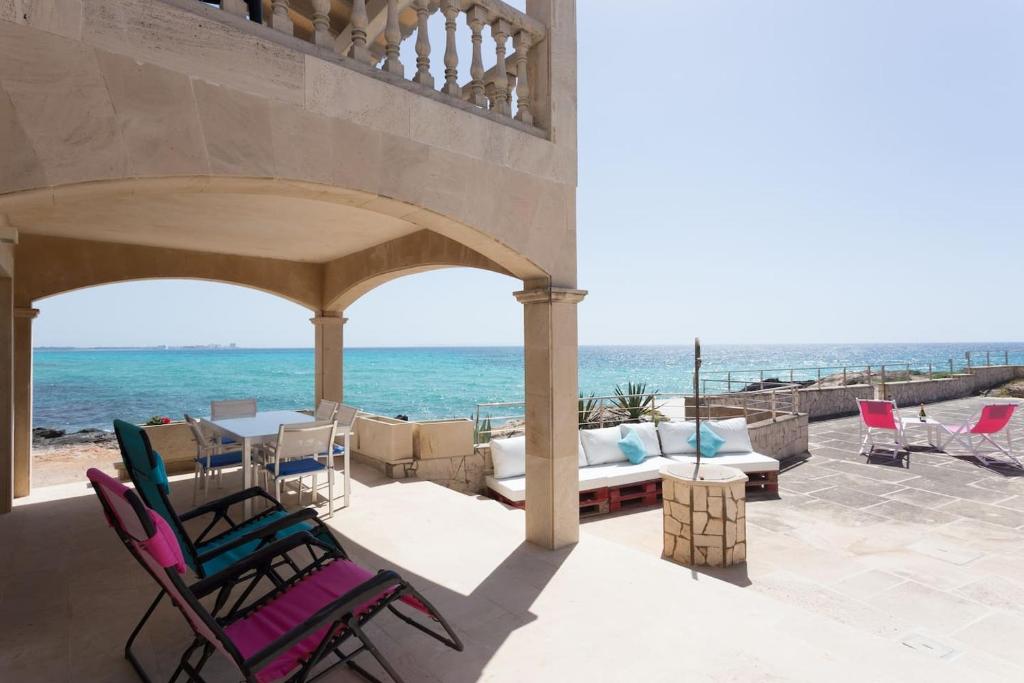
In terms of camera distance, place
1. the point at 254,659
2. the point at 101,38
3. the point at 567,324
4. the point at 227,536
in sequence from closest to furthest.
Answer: the point at 254,659 < the point at 101,38 < the point at 227,536 < the point at 567,324

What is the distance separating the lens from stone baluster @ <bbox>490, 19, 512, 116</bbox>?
3523mm

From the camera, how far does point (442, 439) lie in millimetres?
6410

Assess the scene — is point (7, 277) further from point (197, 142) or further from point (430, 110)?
point (430, 110)

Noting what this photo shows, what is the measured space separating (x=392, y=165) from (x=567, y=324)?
1.74 meters

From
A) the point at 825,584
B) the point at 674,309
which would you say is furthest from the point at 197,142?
the point at 674,309

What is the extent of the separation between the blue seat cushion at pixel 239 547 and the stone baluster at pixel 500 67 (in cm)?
309

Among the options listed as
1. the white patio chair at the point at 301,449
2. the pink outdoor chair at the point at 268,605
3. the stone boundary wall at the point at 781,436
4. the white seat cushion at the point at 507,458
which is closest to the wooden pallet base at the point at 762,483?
the stone boundary wall at the point at 781,436

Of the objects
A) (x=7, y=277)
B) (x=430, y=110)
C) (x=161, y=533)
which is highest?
(x=430, y=110)

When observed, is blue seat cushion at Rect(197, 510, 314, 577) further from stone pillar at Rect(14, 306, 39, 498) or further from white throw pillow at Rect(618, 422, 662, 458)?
white throw pillow at Rect(618, 422, 662, 458)

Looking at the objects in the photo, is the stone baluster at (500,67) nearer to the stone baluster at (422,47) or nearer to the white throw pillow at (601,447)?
the stone baluster at (422,47)

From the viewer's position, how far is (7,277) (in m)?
4.63

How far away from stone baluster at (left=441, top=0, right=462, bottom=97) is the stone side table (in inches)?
147

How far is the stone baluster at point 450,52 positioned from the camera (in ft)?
10.3

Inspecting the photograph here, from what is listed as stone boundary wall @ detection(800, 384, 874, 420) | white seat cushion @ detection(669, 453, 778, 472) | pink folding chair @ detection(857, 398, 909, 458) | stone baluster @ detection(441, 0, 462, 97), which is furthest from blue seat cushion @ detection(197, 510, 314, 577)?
stone boundary wall @ detection(800, 384, 874, 420)
